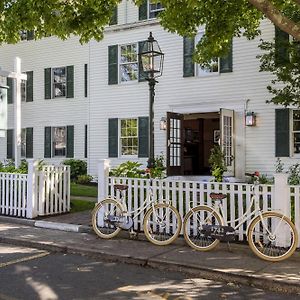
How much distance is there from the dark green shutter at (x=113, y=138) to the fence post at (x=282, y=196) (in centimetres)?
1122

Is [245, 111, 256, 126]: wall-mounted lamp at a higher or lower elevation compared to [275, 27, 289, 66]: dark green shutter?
lower

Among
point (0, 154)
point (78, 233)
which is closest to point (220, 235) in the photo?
point (78, 233)

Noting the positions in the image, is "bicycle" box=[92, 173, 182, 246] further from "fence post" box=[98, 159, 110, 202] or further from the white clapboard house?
the white clapboard house

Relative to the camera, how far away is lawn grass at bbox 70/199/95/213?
1133cm

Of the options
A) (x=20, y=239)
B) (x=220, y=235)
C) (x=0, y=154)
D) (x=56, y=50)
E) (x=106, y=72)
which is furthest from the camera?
(x=0, y=154)

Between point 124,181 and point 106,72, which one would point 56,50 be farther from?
point 124,181

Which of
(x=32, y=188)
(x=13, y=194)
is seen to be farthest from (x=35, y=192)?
(x=13, y=194)

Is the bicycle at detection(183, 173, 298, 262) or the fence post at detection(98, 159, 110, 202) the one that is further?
the fence post at detection(98, 159, 110, 202)

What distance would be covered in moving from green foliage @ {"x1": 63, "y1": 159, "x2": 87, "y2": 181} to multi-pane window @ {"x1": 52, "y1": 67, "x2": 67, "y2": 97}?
3.29 m

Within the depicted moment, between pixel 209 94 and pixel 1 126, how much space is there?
24.3 ft

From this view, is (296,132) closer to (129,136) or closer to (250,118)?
(250,118)

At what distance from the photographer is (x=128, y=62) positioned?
1761 centimetres

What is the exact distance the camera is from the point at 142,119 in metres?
17.1

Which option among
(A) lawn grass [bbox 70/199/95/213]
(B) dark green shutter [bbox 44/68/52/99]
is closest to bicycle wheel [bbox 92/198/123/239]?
(A) lawn grass [bbox 70/199/95/213]
